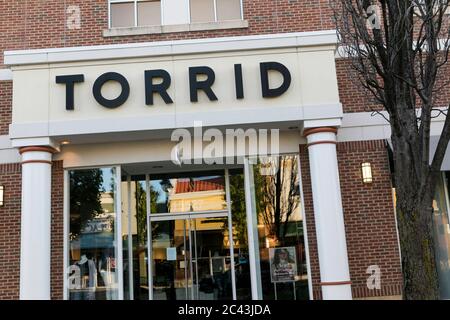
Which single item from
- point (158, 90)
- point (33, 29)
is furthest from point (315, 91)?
point (33, 29)

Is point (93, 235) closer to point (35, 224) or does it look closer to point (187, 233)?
point (35, 224)

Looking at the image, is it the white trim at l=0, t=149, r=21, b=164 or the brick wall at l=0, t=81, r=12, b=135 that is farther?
the brick wall at l=0, t=81, r=12, b=135

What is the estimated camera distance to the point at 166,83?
10062mm

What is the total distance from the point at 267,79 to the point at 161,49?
7.21 feet

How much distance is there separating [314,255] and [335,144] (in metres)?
2.33

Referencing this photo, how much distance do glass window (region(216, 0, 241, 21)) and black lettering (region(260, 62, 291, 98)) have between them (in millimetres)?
2176

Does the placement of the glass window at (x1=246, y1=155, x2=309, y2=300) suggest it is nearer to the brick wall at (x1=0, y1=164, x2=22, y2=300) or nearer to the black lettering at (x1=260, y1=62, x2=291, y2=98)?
the black lettering at (x1=260, y1=62, x2=291, y2=98)

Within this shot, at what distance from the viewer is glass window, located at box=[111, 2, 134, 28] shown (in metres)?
11.7

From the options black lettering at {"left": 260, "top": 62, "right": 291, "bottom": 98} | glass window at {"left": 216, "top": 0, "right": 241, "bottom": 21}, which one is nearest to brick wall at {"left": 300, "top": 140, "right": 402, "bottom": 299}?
black lettering at {"left": 260, "top": 62, "right": 291, "bottom": 98}

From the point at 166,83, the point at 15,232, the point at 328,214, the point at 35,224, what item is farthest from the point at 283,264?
the point at 15,232

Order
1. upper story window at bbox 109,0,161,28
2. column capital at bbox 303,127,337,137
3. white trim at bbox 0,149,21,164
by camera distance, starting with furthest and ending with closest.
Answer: upper story window at bbox 109,0,161,28 → white trim at bbox 0,149,21,164 → column capital at bbox 303,127,337,137

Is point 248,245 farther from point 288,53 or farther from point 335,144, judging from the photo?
point 288,53

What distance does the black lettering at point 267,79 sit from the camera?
997cm
